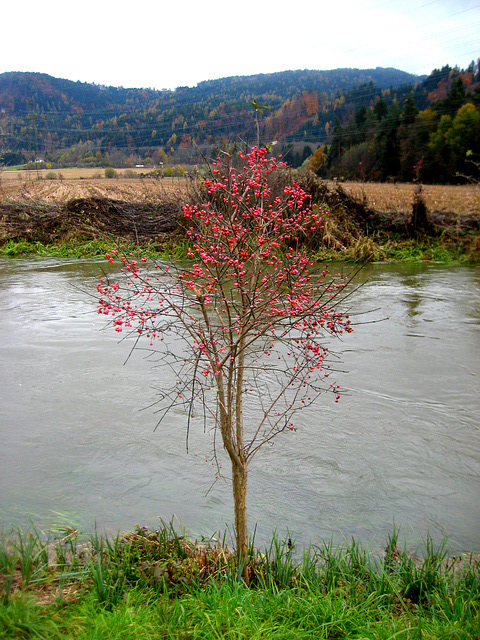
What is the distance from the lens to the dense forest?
1698 inches

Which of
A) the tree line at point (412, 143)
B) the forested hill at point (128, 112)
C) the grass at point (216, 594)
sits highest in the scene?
the forested hill at point (128, 112)

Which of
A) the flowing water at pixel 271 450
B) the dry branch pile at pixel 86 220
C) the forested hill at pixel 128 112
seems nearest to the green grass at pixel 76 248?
the dry branch pile at pixel 86 220

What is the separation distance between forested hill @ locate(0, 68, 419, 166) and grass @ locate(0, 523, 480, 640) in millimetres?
43853

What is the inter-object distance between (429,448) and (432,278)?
23.6 ft

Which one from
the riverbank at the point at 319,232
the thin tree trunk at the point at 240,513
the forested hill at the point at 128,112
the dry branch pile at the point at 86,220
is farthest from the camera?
the forested hill at the point at 128,112

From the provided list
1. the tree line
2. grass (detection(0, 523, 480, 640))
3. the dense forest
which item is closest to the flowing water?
grass (detection(0, 523, 480, 640))

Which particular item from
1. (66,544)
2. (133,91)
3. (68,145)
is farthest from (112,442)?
(133,91)

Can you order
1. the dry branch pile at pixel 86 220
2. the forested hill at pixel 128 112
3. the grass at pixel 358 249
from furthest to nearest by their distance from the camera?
1. the forested hill at pixel 128 112
2. the dry branch pile at pixel 86 220
3. the grass at pixel 358 249

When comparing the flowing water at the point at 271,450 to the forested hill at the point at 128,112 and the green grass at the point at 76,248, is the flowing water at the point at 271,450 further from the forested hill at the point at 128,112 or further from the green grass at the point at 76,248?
the forested hill at the point at 128,112

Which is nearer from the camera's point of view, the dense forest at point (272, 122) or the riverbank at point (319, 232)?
the riverbank at point (319, 232)

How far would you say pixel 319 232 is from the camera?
12797 mm

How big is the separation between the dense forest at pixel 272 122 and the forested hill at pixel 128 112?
0.73 feet

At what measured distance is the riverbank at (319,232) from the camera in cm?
1295

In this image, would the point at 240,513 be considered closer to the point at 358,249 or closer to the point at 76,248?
the point at 358,249
